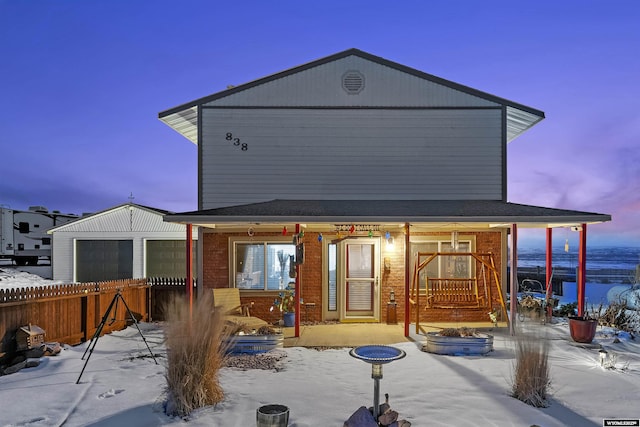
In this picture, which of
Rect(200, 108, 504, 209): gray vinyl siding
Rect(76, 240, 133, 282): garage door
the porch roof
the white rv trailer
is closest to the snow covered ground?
the porch roof

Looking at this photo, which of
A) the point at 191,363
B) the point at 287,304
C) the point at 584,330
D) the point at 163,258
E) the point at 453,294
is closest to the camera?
the point at 191,363

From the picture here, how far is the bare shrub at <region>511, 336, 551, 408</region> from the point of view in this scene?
5.25 m

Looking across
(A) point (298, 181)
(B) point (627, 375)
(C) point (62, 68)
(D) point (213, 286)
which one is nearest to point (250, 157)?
(A) point (298, 181)

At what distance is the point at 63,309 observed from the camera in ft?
28.4

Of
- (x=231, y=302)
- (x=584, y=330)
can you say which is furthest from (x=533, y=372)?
(x=231, y=302)

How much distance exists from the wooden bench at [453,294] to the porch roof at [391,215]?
1674mm

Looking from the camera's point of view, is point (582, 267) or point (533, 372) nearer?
point (533, 372)

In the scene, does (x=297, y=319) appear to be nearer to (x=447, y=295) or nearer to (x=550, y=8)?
(x=447, y=295)

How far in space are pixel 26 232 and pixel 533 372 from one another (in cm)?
3140

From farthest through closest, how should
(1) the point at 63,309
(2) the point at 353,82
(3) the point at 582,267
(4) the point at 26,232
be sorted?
(4) the point at 26,232, (2) the point at 353,82, (3) the point at 582,267, (1) the point at 63,309

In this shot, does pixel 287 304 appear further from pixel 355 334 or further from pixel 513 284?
pixel 513 284

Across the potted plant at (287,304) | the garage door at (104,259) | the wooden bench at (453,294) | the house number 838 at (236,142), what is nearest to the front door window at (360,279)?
the potted plant at (287,304)

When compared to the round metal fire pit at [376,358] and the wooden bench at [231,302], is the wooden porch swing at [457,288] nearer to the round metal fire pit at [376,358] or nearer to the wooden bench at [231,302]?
the wooden bench at [231,302]

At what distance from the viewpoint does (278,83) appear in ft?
36.3
